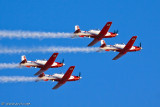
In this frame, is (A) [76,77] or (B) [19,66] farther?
(A) [76,77]

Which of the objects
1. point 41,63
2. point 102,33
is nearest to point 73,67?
point 41,63

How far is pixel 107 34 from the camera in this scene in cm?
10175

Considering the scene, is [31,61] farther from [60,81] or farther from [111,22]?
[111,22]

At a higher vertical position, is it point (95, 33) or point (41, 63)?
point (95, 33)

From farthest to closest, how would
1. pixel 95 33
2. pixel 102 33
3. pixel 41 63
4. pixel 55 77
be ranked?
pixel 95 33 → pixel 102 33 → pixel 55 77 → pixel 41 63

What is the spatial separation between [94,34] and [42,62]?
11256mm

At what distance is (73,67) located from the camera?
9838 cm

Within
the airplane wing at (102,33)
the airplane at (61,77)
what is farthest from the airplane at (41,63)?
the airplane wing at (102,33)

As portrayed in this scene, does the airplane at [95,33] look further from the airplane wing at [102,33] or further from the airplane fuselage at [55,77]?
the airplane fuselage at [55,77]

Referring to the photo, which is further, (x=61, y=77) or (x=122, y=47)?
(x=122, y=47)

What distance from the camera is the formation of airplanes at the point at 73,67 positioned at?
95562mm

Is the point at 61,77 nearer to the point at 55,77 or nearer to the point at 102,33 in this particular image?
the point at 55,77

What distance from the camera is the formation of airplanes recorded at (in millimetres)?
95562

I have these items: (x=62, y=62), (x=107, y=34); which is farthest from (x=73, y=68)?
(x=107, y=34)
